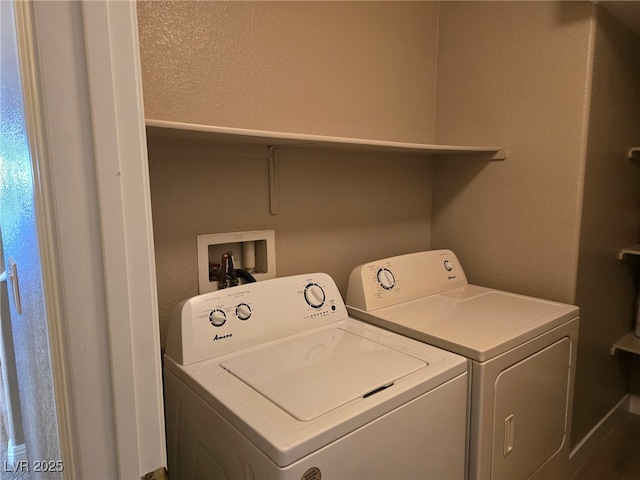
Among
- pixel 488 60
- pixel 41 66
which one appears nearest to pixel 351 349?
pixel 41 66

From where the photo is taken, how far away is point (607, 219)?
1.93 meters

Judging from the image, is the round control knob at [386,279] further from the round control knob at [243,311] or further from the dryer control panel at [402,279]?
the round control knob at [243,311]

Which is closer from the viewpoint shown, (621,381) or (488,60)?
(488,60)

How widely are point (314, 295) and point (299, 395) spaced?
1.76 feet

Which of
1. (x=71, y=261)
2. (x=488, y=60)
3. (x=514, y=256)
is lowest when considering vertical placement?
(x=514, y=256)

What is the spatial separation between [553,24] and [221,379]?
1.87m

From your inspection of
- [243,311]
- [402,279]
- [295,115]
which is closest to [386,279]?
[402,279]

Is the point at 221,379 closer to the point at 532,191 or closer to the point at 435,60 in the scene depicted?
the point at 532,191

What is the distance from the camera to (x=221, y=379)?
1.10 m

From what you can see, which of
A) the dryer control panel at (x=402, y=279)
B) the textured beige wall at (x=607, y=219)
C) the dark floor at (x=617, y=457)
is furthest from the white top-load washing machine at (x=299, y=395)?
the dark floor at (x=617, y=457)

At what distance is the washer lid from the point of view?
38.8 inches

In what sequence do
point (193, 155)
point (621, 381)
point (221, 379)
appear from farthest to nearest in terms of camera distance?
point (621, 381)
point (193, 155)
point (221, 379)

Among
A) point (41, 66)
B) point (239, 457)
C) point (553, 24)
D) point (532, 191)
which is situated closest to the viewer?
point (41, 66)

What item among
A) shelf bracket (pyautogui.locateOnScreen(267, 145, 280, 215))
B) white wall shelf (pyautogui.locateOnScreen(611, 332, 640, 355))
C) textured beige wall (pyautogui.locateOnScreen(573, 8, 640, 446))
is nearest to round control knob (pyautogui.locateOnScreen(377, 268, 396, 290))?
shelf bracket (pyautogui.locateOnScreen(267, 145, 280, 215))
